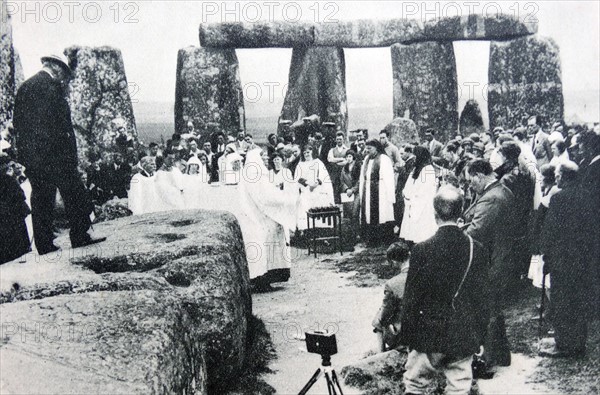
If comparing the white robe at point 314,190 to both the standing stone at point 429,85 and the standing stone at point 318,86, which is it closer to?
the standing stone at point 429,85

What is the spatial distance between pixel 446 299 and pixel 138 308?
1.34 m

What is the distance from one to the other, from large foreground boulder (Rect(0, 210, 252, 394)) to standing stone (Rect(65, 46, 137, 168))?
1.25 meters

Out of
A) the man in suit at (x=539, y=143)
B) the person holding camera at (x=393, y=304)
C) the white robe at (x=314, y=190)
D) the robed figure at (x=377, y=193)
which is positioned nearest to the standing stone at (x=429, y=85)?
the man in suit at (x=539, y=143)

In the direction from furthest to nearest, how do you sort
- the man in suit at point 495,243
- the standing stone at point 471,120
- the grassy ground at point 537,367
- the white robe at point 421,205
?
the standing stone at point 471,120
the white robe at point 421,205
the man in suit at point 495,243
the grassy ground at point 537,367

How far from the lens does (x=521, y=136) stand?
7047mm

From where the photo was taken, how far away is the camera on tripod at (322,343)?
2863 mm

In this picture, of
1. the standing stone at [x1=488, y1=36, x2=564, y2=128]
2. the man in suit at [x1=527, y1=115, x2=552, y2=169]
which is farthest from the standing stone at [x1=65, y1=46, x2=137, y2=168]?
the standing stone at [x1=488, y1=36, x2=564, y2=128]

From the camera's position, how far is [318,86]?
1130cm

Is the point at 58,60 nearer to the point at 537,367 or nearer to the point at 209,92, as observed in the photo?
the point at 537,367

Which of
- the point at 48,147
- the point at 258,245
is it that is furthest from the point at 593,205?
the point at 48,147

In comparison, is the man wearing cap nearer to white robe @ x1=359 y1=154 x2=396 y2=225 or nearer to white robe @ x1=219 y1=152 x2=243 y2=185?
white robe @ x1=359 y1=154 x2=396 y2=225

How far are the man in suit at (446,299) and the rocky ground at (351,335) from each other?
21.0 inches

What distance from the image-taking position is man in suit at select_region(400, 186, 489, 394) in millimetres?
2775

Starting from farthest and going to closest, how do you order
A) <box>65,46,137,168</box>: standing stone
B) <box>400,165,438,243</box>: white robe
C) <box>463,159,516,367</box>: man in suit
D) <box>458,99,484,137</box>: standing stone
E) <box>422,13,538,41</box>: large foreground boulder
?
<box>458,99,484,137</box>: standing stone, <box>422,13,538,41</box>: large foreground boulder, <box>65,46,137,168</box>: standing stone, <box>400,165,438,243</box>: white robe, <box>463,159,516,367</box>: man in suit
